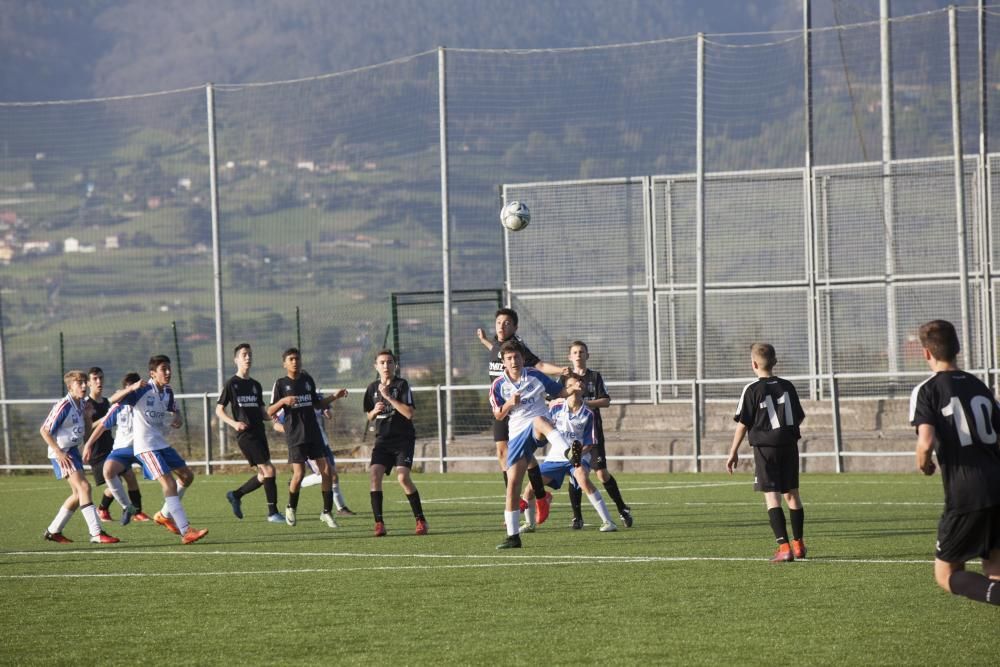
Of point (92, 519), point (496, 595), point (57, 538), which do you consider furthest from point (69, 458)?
point (496, 595)

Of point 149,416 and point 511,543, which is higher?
point 149,416

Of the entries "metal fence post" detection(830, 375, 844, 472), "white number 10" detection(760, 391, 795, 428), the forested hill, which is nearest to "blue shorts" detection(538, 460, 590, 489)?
"white number 10" detection(760, 391, 795, 428)

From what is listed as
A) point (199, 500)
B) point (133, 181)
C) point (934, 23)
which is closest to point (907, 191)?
point (934, 23)

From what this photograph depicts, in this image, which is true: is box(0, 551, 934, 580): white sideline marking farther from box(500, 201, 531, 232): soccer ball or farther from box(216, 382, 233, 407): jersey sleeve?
box(500, 201, 531, 232): soccer ball

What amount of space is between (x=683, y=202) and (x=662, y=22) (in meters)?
121

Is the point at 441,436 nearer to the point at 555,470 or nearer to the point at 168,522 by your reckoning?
the point at 168,522

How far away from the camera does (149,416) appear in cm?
1435

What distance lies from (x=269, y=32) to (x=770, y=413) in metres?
162

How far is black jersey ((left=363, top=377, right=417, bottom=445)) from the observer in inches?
567

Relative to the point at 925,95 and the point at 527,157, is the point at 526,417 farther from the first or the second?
the point at 527,157

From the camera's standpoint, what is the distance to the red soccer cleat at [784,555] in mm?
11219

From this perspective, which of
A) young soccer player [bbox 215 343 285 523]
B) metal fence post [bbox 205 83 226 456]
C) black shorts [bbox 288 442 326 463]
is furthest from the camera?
metal fence post [bbox 205 83 226 456]

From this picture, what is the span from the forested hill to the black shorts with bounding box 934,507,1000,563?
110582 mm

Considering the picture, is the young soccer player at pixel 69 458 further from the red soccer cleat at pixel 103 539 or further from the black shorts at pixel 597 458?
the black shorts at pixel 597 458
